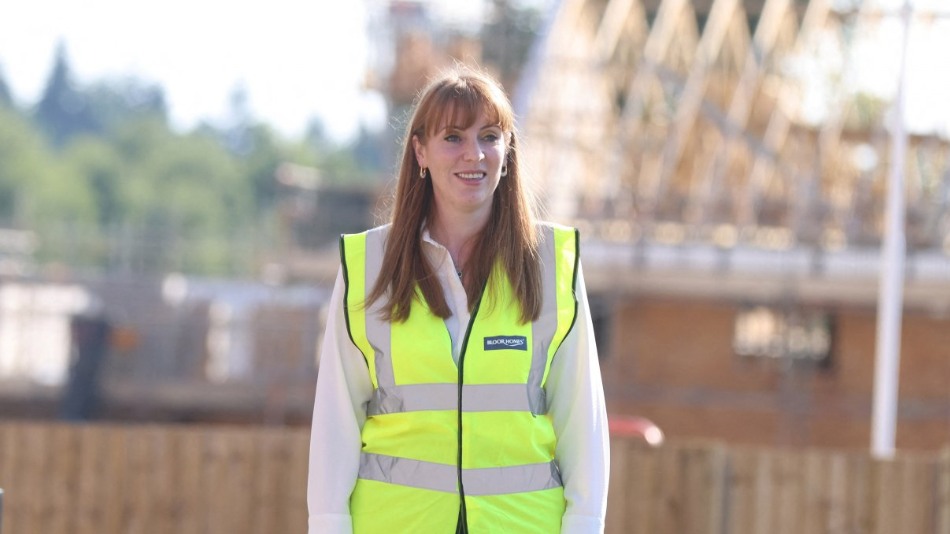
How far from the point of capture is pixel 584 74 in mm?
27719

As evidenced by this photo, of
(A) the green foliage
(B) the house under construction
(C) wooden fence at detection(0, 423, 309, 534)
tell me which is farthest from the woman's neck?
(A) the green foliage

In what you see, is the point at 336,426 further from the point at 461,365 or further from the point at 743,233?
the point at 743,233

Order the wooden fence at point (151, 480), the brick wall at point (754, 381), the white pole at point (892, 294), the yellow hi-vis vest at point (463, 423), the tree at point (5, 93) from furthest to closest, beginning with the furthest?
the tree at point (5, 93), the brick wall at point (754, 381), the white pole at point (892, 294), the wooden fence at point (151, 480), the yellow hi-vis vest at point (463, 423)

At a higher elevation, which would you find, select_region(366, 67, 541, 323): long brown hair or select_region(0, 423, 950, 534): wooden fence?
select_region(366, 67, 541, 323): long brown hair

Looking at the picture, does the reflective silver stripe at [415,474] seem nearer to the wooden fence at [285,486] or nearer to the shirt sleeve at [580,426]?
the shirt sleeve at [580,426]

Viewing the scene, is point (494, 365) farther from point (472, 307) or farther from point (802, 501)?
point (802, 501)

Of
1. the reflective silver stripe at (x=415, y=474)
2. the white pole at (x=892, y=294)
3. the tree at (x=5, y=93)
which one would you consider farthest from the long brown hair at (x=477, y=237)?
the tree at (x=5, y=93)

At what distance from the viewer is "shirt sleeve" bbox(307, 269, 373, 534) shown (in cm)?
314

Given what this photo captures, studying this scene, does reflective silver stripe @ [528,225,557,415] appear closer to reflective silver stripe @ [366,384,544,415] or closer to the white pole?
reflective silver stripe @ [366,384,544,415]

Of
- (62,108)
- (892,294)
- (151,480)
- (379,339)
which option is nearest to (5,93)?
(62,108)

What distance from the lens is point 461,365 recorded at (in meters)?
3.12

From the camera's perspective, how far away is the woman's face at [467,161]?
125 inches

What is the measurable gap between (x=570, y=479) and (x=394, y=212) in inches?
29.0

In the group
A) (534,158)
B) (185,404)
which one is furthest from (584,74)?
(185,404)
